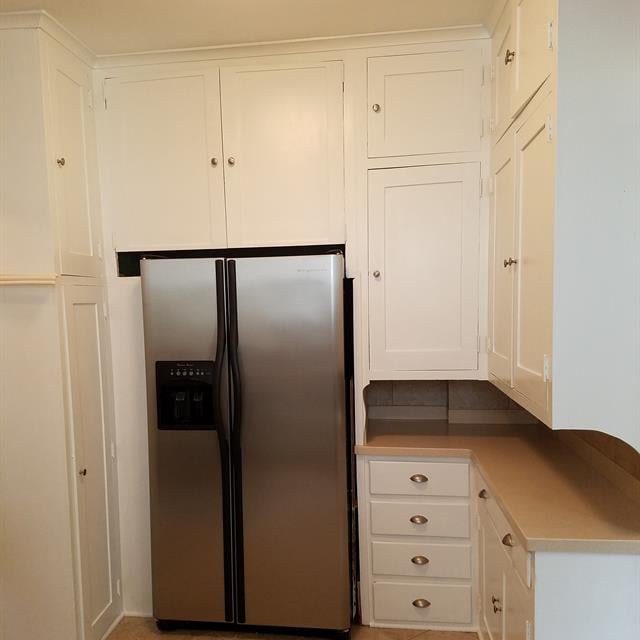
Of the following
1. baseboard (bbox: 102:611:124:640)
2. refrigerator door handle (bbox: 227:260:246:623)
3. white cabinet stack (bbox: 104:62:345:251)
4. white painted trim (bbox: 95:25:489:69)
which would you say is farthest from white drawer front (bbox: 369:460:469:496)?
white painted trim (bbox: 95:25:489:69)

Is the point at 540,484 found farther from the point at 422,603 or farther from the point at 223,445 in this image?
the point at 223,445

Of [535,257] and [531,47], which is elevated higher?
[531,47]

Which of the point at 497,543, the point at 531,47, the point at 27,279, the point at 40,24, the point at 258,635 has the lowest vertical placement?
the point at 258,635

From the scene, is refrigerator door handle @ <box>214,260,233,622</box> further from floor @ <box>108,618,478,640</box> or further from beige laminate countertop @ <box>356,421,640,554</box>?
beige laminate countertop @ <box>356,421,640,554</box>

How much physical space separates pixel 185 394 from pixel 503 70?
5.91 feet

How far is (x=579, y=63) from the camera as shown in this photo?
1.16m

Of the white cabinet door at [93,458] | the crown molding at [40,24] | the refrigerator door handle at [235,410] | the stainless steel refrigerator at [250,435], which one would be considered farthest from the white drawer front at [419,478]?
the crown molding at [40,24]

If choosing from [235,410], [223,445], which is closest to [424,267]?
[235,410]

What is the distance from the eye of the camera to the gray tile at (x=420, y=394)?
7.96 ft

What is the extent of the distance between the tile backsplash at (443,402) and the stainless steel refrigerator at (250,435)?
61 centimetres

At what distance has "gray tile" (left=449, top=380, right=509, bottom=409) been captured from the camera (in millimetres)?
2378

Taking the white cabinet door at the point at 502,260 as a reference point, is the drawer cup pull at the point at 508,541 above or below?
below

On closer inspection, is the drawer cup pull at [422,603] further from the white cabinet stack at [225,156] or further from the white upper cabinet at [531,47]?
the white upper cabinet at [531,47]

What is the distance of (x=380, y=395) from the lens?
96.7 inches
